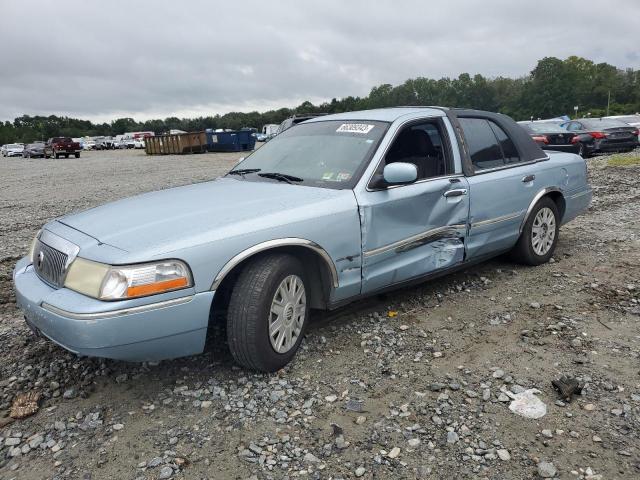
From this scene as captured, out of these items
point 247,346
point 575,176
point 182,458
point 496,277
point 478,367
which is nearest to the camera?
point 182,458

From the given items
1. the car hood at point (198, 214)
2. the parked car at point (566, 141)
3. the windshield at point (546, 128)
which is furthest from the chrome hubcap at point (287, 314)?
the windshield at point (546, 128)

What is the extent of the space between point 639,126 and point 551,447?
62.7 feet

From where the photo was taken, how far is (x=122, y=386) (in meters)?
3.16

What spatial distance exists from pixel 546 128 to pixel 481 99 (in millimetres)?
98232

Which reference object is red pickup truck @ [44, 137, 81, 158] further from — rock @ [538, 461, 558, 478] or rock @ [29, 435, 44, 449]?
rock @ [538, 461, 558, 478]

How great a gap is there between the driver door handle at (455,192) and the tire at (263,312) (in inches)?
57.8

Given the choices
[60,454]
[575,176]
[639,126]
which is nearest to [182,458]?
[60,454]

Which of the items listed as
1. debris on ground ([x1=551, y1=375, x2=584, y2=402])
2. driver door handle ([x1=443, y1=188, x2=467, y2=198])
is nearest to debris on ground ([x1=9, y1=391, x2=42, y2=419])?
debris on ground ([x1=551, y1=375, x2=584, y2=402])

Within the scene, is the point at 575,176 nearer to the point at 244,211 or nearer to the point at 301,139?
the point at 301,139

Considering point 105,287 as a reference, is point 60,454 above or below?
below

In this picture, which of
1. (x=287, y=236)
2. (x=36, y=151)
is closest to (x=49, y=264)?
(x=287, y=236)

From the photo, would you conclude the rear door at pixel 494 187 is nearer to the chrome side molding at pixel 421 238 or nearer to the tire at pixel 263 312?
the chrome side molding at pixel 421 238

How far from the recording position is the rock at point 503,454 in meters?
2.44

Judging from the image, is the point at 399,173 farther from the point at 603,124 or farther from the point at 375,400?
the point at 603,124
